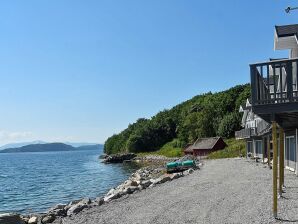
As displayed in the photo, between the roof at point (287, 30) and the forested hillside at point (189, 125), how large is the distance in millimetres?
83874

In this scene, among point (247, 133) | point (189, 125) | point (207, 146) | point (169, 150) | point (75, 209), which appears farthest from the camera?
point (169, 150)

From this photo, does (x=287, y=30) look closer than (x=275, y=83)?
No

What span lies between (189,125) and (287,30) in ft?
325

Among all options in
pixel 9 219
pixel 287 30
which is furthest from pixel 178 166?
pixel 287 30

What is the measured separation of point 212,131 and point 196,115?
836 centimetres

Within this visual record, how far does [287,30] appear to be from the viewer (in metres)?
19.8

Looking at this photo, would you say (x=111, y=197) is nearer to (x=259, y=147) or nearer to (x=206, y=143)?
(x=259, y=147)

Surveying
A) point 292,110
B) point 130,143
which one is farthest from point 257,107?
point 130,143

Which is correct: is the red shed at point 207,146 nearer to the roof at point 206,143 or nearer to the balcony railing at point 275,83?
the roof at point 206,143

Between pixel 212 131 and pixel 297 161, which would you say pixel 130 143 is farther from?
pixel 297 161

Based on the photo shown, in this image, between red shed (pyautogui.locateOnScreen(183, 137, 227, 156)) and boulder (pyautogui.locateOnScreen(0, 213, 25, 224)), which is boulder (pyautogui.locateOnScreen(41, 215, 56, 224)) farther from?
red shed (pyautogui.locateOnScreen(183, 137, 227, 156))

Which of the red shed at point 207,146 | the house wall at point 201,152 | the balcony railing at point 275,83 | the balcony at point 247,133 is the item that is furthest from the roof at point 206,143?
the balcony railing at point 275,83

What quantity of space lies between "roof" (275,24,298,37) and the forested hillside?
3302 inches

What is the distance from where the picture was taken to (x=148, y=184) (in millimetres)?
31656
